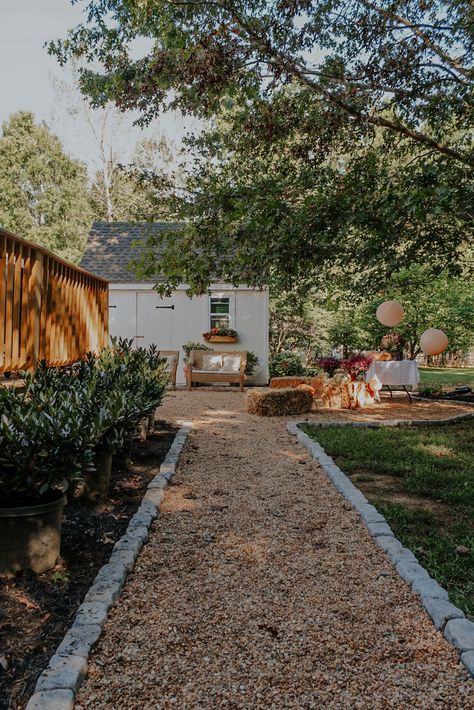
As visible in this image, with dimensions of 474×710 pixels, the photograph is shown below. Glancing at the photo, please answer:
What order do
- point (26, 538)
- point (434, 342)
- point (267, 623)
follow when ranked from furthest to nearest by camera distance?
point (434, 342) < point (26, 538) < point (267, 623)

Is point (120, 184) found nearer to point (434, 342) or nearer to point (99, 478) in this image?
point (434, 342)

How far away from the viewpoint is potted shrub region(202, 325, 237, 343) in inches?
576

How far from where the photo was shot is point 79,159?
28453 mm

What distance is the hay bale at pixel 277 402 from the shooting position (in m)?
8.77

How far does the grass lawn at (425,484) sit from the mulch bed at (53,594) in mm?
1724

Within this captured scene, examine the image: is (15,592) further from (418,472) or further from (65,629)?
(418,472)

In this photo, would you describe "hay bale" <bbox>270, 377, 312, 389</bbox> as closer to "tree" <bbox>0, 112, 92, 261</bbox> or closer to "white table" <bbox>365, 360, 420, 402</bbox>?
"white table" <bbox>365, 360, 420, 402</bbox>

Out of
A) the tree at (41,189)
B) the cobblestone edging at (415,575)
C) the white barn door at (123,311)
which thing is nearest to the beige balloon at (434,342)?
the white barn door at (123,311)

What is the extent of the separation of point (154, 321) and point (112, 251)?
299cm

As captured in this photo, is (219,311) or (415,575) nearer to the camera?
(415,575)

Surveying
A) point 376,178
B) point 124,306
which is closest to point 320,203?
point 376,178

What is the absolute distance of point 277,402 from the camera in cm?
877

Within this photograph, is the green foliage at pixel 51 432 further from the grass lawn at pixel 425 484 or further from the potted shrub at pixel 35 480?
the grass lawn at pixel 425 484

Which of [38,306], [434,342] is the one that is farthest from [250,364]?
[38,306]
